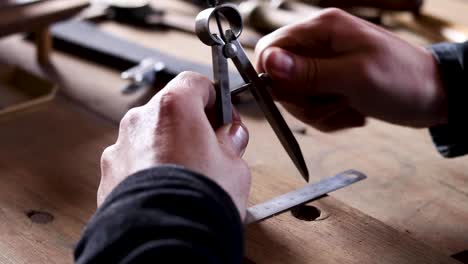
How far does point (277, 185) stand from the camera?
90cm

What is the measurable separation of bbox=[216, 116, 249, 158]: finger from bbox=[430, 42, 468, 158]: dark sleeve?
37cm

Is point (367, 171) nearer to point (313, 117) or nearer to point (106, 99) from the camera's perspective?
point (313, 117)

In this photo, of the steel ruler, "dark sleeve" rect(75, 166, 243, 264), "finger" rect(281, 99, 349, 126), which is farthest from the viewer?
"finger" rect(281, 99, 349, 126)

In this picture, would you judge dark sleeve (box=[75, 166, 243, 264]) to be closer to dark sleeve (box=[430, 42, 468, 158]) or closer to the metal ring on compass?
the metal ring on compass

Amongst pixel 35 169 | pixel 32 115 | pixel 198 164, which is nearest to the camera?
pixel 198 164

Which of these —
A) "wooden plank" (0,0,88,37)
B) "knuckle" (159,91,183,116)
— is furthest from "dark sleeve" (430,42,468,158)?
"wooden plank" (0,0,88,37)

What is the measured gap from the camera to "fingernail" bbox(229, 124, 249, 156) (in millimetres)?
757

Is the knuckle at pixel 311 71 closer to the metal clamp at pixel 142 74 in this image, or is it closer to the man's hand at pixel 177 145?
the man's hand at pixel 177 145

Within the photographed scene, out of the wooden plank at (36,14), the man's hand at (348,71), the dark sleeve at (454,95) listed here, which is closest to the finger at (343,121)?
the man's hand at (348,71)

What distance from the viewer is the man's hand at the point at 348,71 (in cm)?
89

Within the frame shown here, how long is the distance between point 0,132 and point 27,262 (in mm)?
339

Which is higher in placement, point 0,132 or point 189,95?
point 189,95

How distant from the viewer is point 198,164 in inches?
25.8

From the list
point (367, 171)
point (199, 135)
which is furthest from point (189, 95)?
point (367, 171)
